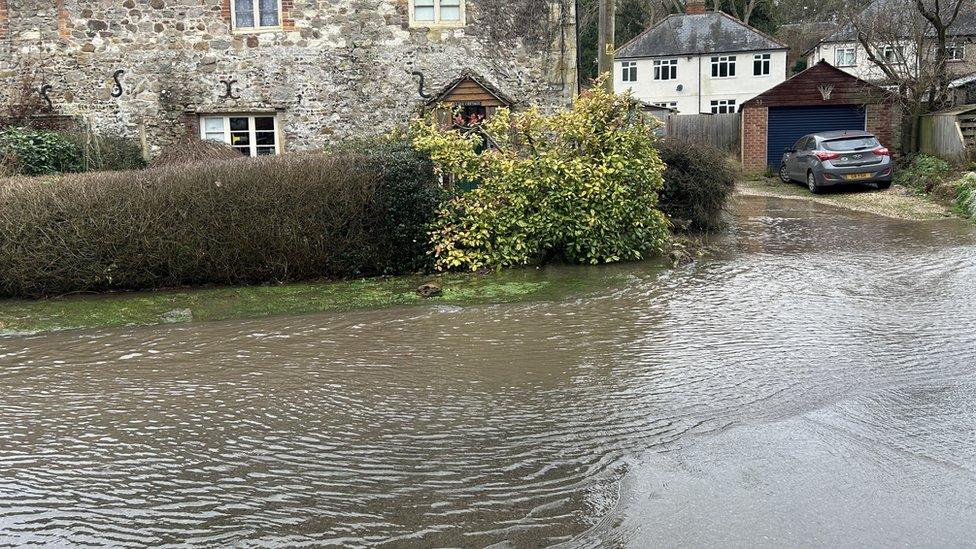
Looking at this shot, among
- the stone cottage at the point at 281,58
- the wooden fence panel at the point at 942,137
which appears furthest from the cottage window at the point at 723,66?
the stone cottage at the point at 281,58

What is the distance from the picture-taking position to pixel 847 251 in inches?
521

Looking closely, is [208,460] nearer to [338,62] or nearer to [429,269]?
[429,269]

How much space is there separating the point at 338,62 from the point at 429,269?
7671mm

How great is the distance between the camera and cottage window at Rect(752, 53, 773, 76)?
4788cm

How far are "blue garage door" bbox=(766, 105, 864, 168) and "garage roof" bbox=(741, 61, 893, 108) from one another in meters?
0.30

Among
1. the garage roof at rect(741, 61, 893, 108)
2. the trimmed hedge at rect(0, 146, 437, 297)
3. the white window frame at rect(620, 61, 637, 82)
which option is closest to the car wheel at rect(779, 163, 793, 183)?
the garage roof at rect(741, 61, 893, 108)

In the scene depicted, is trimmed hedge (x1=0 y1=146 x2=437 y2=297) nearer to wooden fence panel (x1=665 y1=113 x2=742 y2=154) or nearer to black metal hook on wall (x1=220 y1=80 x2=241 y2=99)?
black metal hook on wall (x1=220 y1=80 x2=241 y2=99)

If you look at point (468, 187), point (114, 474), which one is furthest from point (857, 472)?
point (468, 187)

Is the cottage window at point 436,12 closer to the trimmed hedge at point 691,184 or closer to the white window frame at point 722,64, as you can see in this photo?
the trimmed hedge at point 691,184

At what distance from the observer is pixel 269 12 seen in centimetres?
1792

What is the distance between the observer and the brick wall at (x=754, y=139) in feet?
99.4

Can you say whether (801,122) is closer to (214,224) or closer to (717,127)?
(717,127)

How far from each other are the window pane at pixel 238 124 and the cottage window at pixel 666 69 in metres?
35.4

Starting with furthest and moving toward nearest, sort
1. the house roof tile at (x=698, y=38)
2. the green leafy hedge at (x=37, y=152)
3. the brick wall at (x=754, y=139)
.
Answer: the house roof tile at (x=698, y=38) < the brick wall at (x=754, y=139) < the green leafy hedge at (x=37, y=152)
